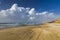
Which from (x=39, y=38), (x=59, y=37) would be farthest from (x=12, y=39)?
(x=59, y=37)

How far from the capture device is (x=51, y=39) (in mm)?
6738

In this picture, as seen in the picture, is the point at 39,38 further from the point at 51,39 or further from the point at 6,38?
the point at 6,38

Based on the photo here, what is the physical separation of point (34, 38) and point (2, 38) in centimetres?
154

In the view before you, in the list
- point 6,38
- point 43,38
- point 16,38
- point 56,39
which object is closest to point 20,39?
point 16,38

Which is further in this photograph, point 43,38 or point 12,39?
point 43,38

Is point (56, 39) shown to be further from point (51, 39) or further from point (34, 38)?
point (34, 38)

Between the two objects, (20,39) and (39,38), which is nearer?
(20,39)

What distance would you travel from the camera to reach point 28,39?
6539 mm

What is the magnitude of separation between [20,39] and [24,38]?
0.86 ft

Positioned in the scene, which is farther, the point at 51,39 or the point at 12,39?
the point at 51,39

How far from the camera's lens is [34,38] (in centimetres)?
680

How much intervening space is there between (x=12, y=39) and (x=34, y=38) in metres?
1.14

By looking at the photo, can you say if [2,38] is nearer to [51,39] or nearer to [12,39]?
[12,39]

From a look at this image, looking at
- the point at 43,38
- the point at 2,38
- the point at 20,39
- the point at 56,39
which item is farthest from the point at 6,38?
the point at 56,39
